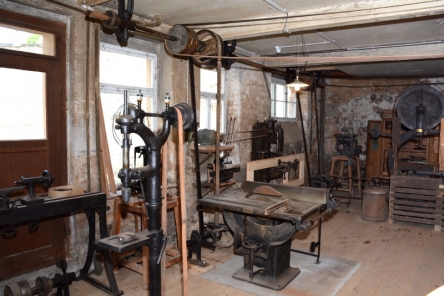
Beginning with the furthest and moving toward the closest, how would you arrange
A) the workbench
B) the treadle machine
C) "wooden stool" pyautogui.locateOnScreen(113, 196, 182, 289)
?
"wooden stool" pyautogui.locateOnScreen(113, 196, 182, 289)
the treadle machine
the workbench

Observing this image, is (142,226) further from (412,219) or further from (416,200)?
(416,200)

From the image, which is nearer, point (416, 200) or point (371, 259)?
point (371, 259)

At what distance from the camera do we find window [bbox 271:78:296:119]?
674 cm

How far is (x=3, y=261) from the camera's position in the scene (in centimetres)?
299

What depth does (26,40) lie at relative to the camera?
10.1 feet

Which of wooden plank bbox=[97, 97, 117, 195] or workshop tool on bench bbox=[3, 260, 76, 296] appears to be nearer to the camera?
workshop tool on bench bbox=[3, 260, 76, 296]

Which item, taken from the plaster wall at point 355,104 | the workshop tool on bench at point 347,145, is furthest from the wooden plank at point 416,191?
the plaster wall at point 355,104

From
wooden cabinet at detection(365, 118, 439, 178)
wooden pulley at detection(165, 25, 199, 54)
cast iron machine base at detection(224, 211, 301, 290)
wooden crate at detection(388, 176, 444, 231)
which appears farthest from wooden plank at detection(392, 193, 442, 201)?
wooden pulley at detection(165, 25, 199, 54)

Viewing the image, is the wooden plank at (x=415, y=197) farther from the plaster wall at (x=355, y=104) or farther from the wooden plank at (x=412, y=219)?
the plaster wall at (x=355, y=104)

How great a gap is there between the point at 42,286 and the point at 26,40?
6.67 feet

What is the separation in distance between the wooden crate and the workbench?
4.13 metres

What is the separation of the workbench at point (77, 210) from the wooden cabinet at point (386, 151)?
623cm

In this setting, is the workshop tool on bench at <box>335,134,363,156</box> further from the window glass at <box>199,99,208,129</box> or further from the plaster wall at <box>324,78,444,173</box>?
the window glass at <box>199,99,208,129</box>

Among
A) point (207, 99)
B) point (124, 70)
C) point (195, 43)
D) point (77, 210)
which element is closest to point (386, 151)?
point (207, 99)
